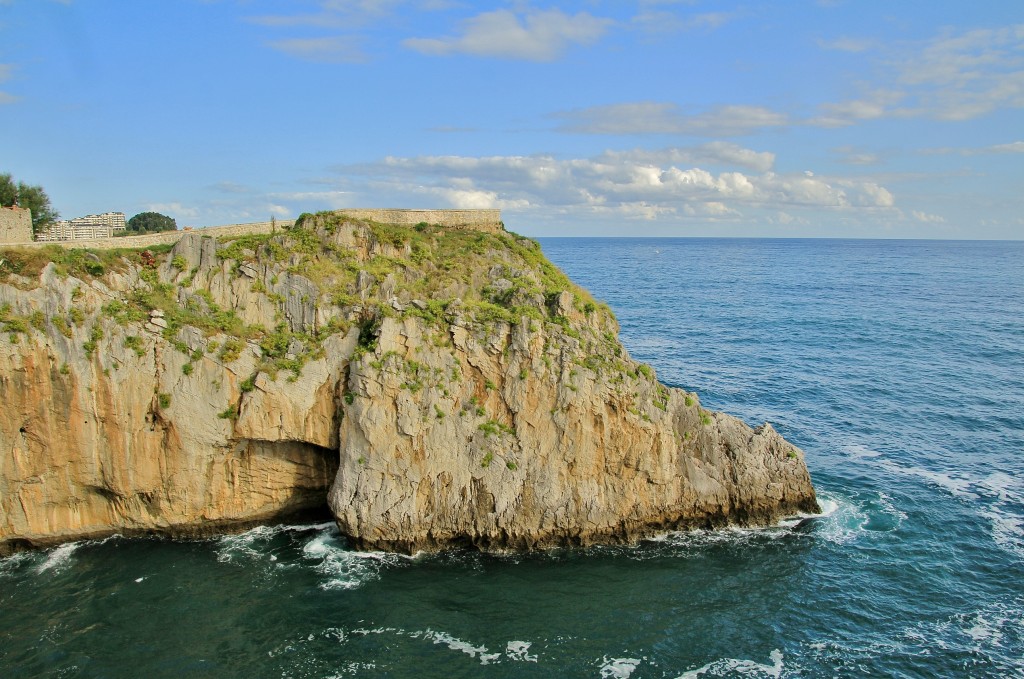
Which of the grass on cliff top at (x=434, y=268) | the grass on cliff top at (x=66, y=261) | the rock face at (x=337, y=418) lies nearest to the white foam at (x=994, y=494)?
the rock face at (x=337, y=418)

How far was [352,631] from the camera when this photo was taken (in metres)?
28.1

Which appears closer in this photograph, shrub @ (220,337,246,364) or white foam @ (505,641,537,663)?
white foam @ (505,641,537,663)

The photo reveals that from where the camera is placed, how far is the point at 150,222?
5672 centimetres

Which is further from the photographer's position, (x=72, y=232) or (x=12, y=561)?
(x=72, y=232)

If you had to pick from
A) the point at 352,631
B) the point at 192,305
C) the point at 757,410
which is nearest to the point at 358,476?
the point at 352,631

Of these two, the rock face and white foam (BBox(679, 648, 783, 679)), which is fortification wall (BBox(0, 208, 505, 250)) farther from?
white foam (BBox(679, 648, 783, 679))

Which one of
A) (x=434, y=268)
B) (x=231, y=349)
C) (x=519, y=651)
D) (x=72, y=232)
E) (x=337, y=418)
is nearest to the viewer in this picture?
(x=519, y=651)

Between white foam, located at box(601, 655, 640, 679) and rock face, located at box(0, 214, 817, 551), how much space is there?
828 cm

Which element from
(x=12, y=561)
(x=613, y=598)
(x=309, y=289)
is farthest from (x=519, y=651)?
(x=12, y=561)

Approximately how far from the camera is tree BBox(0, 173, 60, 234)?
45.8m

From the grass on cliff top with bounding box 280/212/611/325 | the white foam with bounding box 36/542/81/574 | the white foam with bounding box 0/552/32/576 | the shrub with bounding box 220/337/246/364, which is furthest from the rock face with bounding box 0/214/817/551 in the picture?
the white foam with bounding box 0/552/32/576

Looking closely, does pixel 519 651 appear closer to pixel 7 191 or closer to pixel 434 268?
pixel 434 268

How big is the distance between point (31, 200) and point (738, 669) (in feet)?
164

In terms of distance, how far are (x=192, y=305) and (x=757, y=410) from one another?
123 feet
